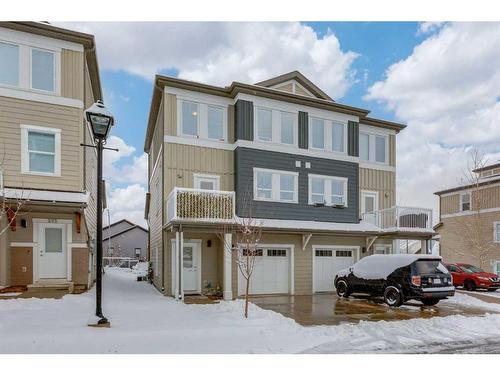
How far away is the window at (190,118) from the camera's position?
14694 mm

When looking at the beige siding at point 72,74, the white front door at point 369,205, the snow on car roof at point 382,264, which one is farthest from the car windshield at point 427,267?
the beige siding at point 72,74

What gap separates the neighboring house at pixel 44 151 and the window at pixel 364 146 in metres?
12.2

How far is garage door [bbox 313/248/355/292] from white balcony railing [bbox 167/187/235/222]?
15.6ft

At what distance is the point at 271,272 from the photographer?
1520 centimetres

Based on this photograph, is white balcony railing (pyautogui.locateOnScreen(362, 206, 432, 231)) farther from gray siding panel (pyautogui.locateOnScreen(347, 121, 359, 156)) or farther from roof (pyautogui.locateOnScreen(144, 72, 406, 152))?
roof (pyautogui.locateOnScreen(144, 72, 406, 152))

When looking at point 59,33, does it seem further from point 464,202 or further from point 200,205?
point 464,202

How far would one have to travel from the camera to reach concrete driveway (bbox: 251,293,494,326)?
9.79 m

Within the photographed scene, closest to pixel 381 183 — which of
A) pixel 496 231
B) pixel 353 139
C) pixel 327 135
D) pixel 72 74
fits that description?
pixel 353 139

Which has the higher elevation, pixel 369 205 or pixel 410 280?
pixel 369 205

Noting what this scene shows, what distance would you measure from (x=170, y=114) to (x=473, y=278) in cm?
1540

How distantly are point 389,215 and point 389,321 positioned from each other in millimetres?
9540

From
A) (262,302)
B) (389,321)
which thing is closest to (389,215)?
(262,302)

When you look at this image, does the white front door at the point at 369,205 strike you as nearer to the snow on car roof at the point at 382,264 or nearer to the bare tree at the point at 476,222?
the snow on car roof at the point at 382,264
